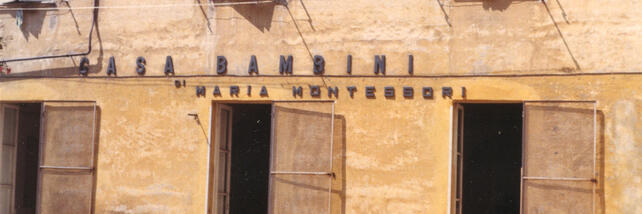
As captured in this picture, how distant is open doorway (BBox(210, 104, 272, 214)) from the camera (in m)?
14.7

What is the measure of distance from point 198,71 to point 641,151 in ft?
19.5

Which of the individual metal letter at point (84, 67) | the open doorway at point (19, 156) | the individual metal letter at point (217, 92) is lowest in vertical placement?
the open doorway at point (19, 156)

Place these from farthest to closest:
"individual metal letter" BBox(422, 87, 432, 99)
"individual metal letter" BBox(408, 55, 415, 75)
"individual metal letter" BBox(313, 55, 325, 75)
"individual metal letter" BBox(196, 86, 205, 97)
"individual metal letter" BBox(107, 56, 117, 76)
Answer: "individual metal letter" BBox(107, 56, 117, 76) < "individual metal letter" BBox(196, 86, 205, 97) < "individual metal letter" BBox(313, 55, 325, 75) < "individual metal letter" BBox(408, 55, 415, 75) < "individual metal letter" BBox(422, 87, 432, 99)

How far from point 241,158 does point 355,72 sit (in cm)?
331

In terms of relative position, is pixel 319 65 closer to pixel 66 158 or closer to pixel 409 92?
pixel 409 92

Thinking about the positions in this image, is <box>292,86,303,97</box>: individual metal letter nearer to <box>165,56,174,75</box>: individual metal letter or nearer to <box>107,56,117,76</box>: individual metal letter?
<box>165,56,174,75</box>: individual metal letter

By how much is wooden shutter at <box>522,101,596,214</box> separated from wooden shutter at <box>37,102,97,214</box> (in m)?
6.07

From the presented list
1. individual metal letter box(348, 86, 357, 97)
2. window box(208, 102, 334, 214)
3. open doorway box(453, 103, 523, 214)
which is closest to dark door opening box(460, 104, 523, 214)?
open doorway box(453, 103, 523, 214)

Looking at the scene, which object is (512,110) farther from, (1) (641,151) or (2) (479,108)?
(1) (641,151)

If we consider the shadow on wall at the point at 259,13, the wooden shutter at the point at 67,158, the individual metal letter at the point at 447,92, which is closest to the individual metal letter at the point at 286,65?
the shadow on wall at the point at 259,13

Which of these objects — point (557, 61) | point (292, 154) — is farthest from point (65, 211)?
point (557, 61)

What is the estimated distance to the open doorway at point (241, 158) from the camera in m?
14.7

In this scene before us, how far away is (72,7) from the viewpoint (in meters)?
15.4

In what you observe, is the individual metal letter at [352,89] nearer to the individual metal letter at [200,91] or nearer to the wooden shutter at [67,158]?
the individual metal letter at [200,91]
